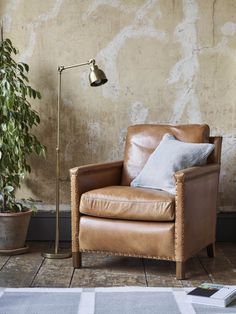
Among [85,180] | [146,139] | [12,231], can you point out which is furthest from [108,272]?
[146,139]

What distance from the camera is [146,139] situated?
3.94 m

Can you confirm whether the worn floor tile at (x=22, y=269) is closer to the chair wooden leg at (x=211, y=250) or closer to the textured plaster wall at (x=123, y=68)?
the textured plaster wall at (x=123, y=68)

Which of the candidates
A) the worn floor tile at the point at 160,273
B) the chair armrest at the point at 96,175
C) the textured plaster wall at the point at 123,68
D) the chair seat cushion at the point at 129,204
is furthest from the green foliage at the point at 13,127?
the worn floor tile at the point at 160,273

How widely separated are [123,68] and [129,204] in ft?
4.40

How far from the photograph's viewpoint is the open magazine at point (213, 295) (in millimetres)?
2719

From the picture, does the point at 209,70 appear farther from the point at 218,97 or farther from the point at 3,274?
the point at 3,274

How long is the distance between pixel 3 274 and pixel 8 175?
2.70 feet

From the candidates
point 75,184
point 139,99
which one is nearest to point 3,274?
point 75,184

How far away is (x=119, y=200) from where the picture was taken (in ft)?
11.0

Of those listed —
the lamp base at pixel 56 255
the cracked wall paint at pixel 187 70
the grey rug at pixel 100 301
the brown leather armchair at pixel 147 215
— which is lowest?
the grey rug at pixel 100 301

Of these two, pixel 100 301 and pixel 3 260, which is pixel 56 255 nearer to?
pixel 3 260

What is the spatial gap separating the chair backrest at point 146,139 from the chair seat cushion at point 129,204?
0.39 metres

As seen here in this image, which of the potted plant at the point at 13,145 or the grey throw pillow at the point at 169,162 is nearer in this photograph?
the grey throw pillow at the point at 169,162

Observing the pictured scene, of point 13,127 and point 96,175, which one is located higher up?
point 13,127
